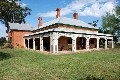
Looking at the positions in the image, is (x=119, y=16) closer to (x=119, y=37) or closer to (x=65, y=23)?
(x=119, y=37)

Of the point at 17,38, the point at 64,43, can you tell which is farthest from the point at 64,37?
the point at 17,38

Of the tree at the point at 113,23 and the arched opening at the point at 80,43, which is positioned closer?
the arched opening at the point at 80,43

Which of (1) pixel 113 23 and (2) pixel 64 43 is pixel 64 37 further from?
(1) pixel 113 23

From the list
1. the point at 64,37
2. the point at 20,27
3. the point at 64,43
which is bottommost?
the point at 64,43

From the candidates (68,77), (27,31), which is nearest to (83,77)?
(68,77)

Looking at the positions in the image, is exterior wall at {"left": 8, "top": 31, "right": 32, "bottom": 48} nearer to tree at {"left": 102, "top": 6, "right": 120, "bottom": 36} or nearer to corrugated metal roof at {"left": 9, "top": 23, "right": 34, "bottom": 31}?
corrugated metal roof at {"left": 9, "top": 23, "right": 34, "bottom": 31}

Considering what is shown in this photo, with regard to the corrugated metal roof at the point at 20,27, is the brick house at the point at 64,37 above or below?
below

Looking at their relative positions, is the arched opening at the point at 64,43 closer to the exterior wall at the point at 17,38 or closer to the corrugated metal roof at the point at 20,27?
the exterior wall at the point at 17,38

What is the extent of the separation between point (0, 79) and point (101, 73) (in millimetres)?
6027

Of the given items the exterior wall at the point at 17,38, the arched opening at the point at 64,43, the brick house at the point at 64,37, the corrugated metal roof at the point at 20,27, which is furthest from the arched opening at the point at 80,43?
the corrugated metal roof at the point at 20,27

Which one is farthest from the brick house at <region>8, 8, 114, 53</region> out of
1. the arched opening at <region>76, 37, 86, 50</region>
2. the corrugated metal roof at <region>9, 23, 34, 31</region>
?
the corrugated metal roof at <region>9, 23, 34, 31</region>

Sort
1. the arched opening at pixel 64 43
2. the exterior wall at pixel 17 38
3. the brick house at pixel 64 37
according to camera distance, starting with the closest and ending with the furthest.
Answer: the brick house at pixel 64 37
the arched opening at pixel 64 43
the exterior wall at pixel 17 38

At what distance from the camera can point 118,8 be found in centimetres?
4712

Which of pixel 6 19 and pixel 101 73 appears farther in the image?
pixel 6 19
